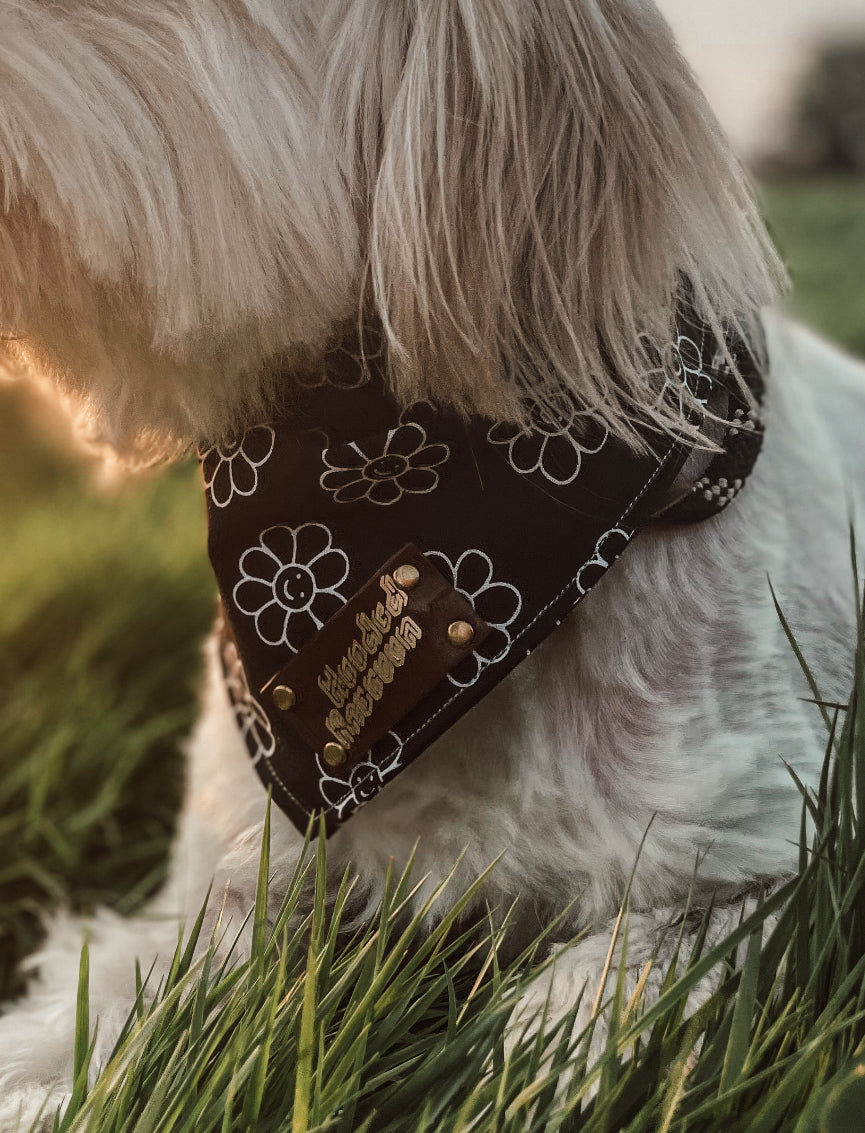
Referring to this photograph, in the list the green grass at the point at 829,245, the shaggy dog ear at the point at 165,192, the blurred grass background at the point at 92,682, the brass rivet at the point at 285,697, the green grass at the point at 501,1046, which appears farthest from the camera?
the green grass at the point at 829,245

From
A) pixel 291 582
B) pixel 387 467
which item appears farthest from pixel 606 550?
pixel 291 582

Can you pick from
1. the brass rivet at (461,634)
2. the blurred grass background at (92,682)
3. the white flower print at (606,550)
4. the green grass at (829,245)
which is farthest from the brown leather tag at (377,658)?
the green grass at (829,245)

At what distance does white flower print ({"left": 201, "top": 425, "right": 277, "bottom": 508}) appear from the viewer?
1.18m

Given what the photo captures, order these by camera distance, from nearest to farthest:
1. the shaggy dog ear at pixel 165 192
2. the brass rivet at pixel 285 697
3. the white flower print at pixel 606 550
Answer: the shaggy dog ear at pixel 165 192, the white flower print at pixel 606 550, the brass rivet at pixel 285 697

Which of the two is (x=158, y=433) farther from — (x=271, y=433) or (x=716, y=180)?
(x=716, y=180)

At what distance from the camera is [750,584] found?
1.20 meters

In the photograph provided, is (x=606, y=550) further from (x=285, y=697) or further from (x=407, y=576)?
(x=285, y=697)

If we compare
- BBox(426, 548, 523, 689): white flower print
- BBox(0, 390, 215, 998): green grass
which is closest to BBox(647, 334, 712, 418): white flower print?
BBox(426, 548, 523, 689): white flower print

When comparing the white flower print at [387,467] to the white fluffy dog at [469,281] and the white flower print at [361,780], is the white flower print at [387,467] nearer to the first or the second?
the white fluffy dog at [469,281]

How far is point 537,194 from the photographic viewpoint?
1038mm

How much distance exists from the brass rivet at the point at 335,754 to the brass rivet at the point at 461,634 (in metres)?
0.18

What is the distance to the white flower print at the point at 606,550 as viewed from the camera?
3.59 feet

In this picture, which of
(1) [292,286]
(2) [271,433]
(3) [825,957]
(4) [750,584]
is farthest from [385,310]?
(3) [825,957]

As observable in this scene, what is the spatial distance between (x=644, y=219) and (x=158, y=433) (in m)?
0.55
